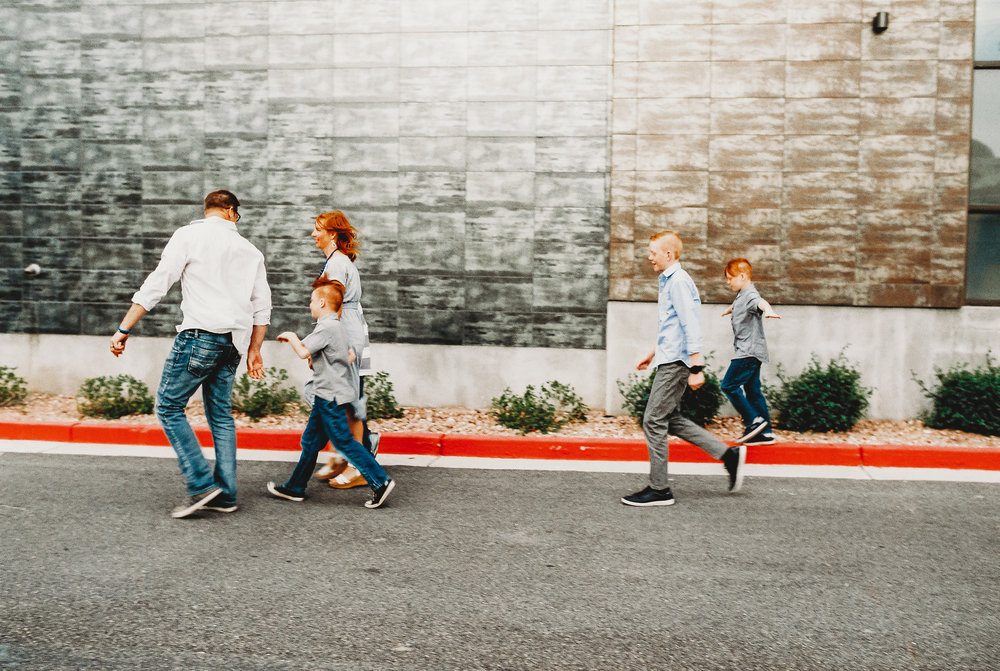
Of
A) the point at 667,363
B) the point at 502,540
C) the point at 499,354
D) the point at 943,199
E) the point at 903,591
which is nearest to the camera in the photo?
the point at 903,591

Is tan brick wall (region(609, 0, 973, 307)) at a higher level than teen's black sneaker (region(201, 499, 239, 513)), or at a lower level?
higher

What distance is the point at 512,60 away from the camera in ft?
29.8

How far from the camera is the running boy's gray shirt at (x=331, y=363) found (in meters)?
5.53

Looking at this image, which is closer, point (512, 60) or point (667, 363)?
point (667, 363)

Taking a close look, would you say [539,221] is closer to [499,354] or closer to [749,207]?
[499,354]

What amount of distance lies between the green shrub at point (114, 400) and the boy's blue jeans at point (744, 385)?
568cm

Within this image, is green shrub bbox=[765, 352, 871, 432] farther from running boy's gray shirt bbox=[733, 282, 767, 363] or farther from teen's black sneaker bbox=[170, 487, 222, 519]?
teen's black sneaker bbox=[170, 487, 222, 519]

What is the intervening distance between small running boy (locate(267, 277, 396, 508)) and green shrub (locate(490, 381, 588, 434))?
242 centimetres

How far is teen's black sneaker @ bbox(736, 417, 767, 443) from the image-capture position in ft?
24.3

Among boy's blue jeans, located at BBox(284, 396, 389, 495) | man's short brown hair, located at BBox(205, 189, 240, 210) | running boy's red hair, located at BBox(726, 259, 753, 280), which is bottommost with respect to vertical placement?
boy's blue jeans, located at BBox(284, 396, 389, 495)

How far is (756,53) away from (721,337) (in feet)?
9.73

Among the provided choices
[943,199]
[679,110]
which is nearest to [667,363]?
[679,110]

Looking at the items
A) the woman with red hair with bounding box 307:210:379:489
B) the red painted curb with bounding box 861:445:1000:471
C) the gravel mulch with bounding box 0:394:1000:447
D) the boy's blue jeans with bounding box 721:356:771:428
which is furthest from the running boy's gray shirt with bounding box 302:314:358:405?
the red painted curb with bounding box 861:445:1000:471

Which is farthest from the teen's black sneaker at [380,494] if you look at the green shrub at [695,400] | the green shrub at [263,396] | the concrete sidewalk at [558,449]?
the green shrub at [695,400]
